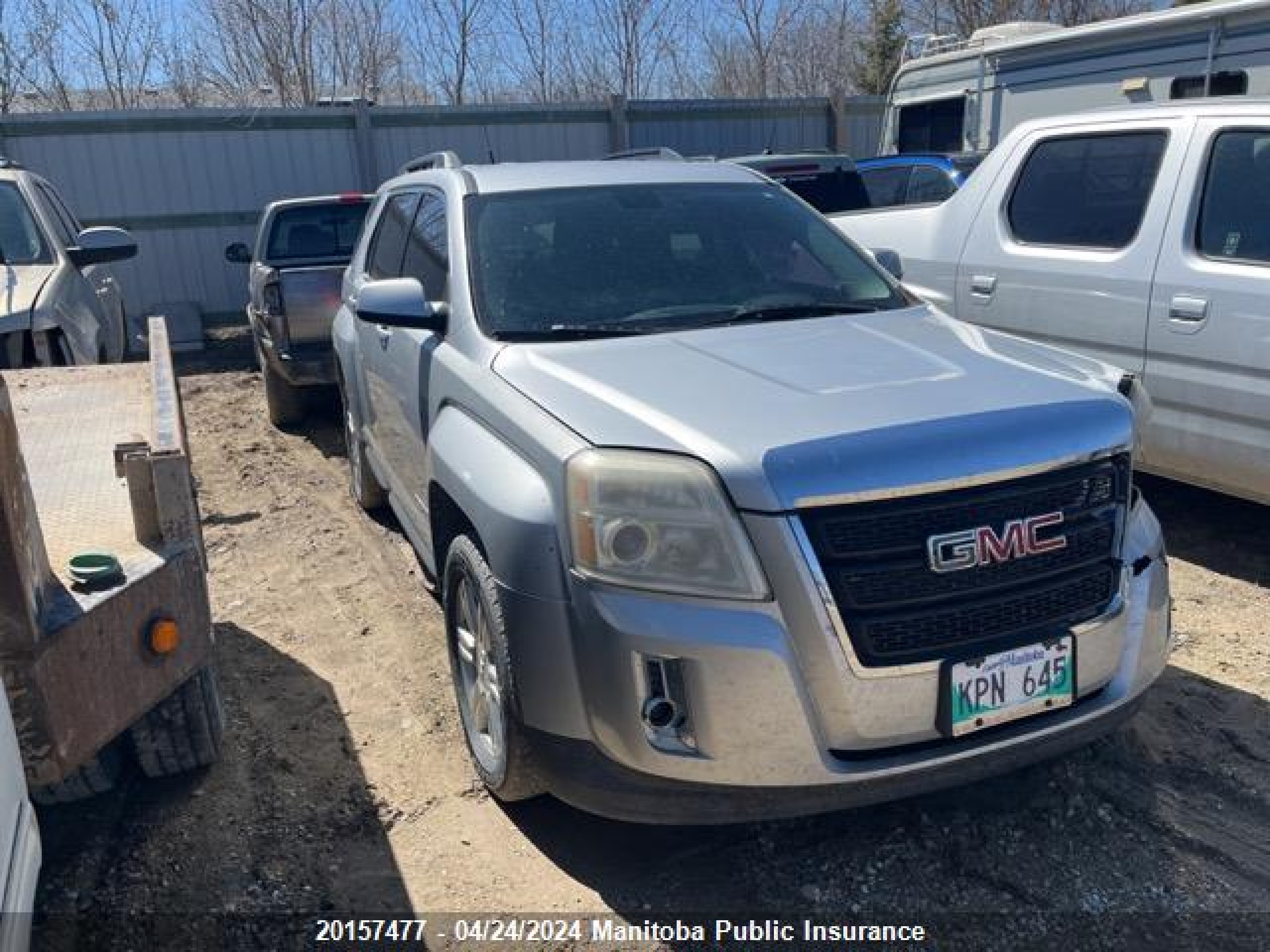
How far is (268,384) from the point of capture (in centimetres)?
802

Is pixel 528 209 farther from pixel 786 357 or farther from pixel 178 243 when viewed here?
pixel 178 243

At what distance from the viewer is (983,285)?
18.4 feet

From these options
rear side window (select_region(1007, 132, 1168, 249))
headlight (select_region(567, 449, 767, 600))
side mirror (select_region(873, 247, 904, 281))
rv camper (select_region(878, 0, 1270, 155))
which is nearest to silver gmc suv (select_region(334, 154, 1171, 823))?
headlight (select_region(567, 449, 767, 600))

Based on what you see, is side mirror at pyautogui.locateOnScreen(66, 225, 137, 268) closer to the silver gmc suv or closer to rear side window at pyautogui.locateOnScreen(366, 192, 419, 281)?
rear side window at pyautogui.locateOnScreen(366, 192, 419, 281)

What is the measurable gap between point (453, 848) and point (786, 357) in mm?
1671

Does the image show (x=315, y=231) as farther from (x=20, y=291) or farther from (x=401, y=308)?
(x=401, y=308)

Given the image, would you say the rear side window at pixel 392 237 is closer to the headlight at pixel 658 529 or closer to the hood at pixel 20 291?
the hood at pixel 20 291

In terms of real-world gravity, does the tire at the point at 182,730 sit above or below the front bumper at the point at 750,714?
below

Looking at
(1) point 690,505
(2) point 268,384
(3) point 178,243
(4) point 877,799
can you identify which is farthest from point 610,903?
(3) point 178,243

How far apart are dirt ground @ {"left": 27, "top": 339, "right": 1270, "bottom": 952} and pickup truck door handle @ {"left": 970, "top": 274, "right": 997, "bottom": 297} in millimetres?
2230

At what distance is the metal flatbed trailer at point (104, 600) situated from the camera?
2.13m

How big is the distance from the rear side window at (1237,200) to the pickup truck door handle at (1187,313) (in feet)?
0.67

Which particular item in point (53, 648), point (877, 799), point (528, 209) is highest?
point (528, 209)

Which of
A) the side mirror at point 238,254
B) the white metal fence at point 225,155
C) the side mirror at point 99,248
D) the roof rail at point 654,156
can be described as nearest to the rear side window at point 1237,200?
the roof rail at point 654,156
